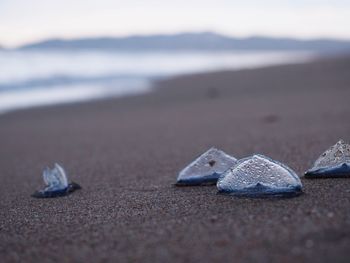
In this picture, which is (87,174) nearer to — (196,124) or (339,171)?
(339,171)

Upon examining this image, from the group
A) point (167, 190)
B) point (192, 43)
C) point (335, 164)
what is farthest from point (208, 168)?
point (192, 43)

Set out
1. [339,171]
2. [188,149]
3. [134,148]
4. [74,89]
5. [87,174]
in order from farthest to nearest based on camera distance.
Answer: [74,89], [134,148], [188,149], [87,174], [339,171]

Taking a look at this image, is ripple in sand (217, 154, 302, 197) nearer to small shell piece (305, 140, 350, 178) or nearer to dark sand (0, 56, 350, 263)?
dark sand (0, 56, 350, 263)

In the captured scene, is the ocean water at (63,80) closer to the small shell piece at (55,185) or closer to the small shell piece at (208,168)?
Answer: the small shell piece at (55,185)

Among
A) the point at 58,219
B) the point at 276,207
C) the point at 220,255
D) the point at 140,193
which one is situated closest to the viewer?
the point at 220,255

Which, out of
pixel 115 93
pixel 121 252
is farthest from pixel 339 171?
pixel 115 93

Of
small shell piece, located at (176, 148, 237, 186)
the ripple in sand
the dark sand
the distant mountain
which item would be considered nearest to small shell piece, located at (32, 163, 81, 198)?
the dark sand

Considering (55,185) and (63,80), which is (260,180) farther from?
(63,80)
